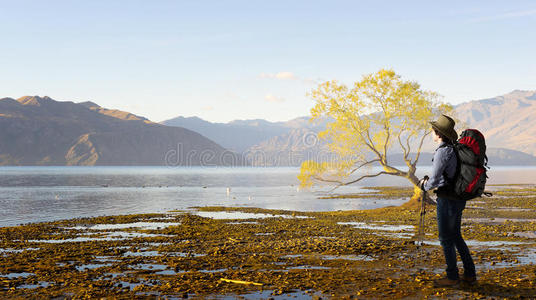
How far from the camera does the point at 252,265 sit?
46.7 ft

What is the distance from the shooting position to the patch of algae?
10.8 m

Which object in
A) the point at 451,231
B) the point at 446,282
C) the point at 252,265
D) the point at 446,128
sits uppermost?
the point at 446,128

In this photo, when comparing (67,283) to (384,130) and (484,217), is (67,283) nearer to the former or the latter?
(484,217)

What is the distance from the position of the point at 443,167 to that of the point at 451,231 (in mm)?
1586

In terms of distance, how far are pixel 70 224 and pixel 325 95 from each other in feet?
80.0

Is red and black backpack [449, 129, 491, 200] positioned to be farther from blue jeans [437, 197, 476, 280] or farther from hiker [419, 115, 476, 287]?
blue jeans [437, 197, 476, 280]

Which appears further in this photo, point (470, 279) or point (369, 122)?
point (369, 122)

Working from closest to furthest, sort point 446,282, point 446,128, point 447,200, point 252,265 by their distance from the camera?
point 447,200 < point 446,128 < point 446,282 < point 252,265

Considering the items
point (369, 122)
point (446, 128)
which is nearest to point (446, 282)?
point (446, 128)

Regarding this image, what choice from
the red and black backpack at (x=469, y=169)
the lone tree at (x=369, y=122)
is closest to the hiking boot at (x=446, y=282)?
the red and black backpack at (x=469, y=169)

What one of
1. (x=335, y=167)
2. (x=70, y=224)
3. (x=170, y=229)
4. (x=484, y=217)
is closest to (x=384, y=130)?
(x=335, y=167)

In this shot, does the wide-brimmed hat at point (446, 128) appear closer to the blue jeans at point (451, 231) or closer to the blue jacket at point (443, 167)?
the blue jacket at point (443, 167)

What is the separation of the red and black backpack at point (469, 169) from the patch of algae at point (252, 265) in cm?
229

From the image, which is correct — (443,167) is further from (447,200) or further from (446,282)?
(446,282)
